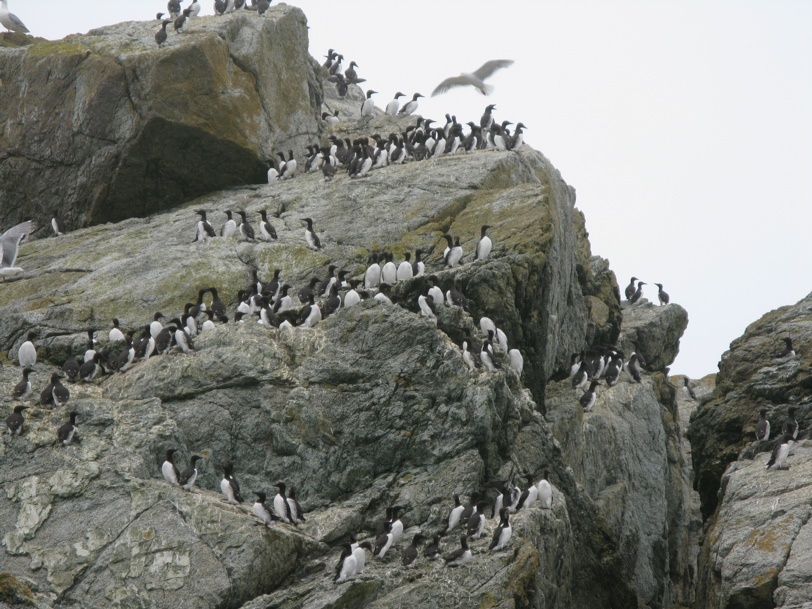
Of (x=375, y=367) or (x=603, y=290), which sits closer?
(x=375, y=367)

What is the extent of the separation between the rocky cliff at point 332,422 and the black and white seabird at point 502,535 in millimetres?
141

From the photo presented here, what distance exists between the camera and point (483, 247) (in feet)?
63.5

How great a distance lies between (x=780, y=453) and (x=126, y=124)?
59.3 ft

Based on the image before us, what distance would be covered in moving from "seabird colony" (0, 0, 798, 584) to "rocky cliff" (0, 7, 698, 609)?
0.25 m

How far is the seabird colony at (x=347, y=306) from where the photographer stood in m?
14.1

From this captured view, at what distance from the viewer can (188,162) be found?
84.7 ft

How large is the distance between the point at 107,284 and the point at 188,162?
638 cm

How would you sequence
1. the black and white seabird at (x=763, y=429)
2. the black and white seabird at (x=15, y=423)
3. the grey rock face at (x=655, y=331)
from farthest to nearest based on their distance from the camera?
the grey rock face at (x=655, y=331) → the black and white seabird at (x=763, y=429) → the black and white seabird at (x=15, y=423)

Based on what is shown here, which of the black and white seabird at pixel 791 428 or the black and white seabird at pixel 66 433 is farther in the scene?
the black and white seabird at pixel 791 428

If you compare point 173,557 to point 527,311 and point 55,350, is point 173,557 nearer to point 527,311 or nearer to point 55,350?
point 55,350

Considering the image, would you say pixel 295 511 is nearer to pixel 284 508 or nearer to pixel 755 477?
pixel 284 508

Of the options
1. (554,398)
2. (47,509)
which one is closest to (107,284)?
(47,509)

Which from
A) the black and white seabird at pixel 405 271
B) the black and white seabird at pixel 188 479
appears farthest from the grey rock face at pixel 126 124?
the black and white seabird at pixel 188 479

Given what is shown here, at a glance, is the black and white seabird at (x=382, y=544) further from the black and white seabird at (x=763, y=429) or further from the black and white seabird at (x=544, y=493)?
the black and white seabird at (x=763, y=429)
